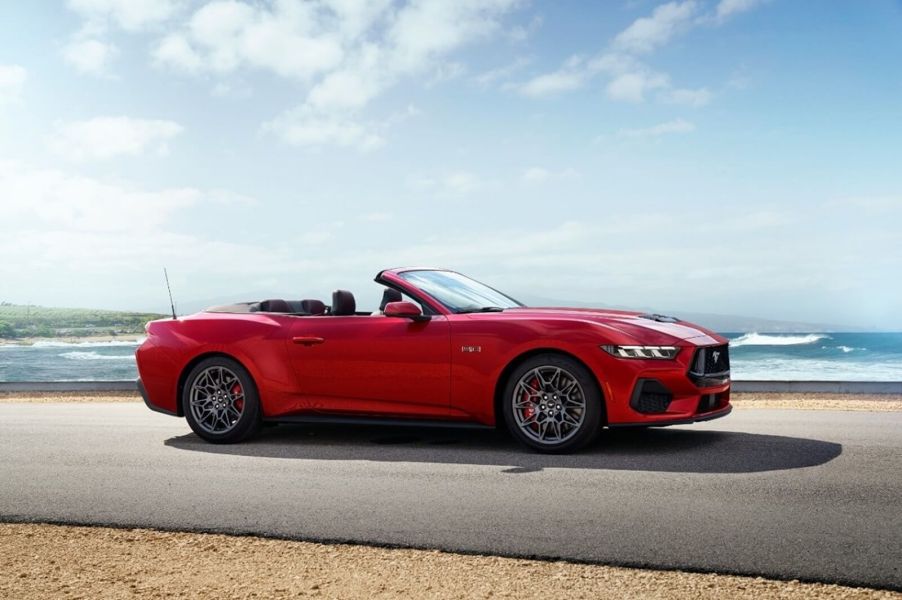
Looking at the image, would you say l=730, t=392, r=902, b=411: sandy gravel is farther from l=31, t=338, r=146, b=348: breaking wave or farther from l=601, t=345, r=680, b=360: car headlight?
l=31, t=338, r=146, b=348: breaking wave

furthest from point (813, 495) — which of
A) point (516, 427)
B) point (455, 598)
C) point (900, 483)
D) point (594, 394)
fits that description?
point (455, 598)

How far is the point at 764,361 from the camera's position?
53344mm

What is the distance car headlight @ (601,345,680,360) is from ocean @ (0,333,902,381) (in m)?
30.7

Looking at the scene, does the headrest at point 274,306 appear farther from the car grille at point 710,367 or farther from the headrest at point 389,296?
the car grille at point 710,367

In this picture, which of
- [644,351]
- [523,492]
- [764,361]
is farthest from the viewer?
[764,361]

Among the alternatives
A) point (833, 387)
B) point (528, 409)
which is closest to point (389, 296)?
point (528, 409)

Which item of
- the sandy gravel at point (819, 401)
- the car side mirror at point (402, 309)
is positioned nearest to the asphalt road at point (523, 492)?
the car side mirror at point (402, 309)

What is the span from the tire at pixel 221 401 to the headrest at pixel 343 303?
1.03m

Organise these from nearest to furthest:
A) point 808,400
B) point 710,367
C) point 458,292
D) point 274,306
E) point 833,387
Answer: point 710,367
point 458,292
point 274,306
point 808,400
point 833,387

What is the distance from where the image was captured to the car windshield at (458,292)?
27.2 feet

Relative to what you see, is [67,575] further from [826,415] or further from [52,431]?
[826,415]

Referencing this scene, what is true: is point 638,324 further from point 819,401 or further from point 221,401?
point 819,401

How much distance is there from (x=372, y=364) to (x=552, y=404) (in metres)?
1.61

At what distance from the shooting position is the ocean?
45156 mm
